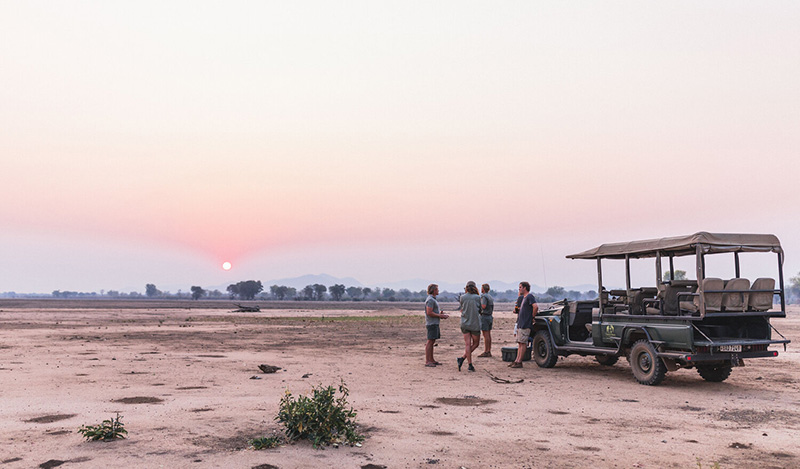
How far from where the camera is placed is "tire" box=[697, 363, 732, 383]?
1329cm

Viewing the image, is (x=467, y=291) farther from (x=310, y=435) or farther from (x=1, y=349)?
(x=1, y=349)

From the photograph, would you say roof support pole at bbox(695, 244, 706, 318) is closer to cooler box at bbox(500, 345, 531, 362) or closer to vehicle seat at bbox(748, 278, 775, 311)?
vehicle seat at bbox(748, 278, 775, 311)

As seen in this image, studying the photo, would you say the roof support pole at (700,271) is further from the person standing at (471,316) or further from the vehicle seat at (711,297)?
the person standing at (471,316)

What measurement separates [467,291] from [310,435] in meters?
8.73

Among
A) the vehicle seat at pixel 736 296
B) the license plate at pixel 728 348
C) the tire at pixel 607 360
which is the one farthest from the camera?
the tire at pixel 607 360

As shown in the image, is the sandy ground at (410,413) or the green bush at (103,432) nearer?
the sandy ground at (410,413)

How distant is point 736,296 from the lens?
12062 mm

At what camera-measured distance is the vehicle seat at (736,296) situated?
39.4ft

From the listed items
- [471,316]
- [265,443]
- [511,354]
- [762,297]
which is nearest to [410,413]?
[265,443]

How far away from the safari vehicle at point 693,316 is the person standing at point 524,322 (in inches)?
67.4

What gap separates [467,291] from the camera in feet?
51.3

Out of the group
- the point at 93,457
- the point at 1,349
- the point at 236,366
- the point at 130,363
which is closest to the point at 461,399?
the point at 93,457

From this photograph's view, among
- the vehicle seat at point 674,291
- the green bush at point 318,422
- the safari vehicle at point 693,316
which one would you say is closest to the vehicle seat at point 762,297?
the safari vehicle at point 693,316

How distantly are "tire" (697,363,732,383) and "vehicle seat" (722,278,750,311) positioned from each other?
5.90 feet
